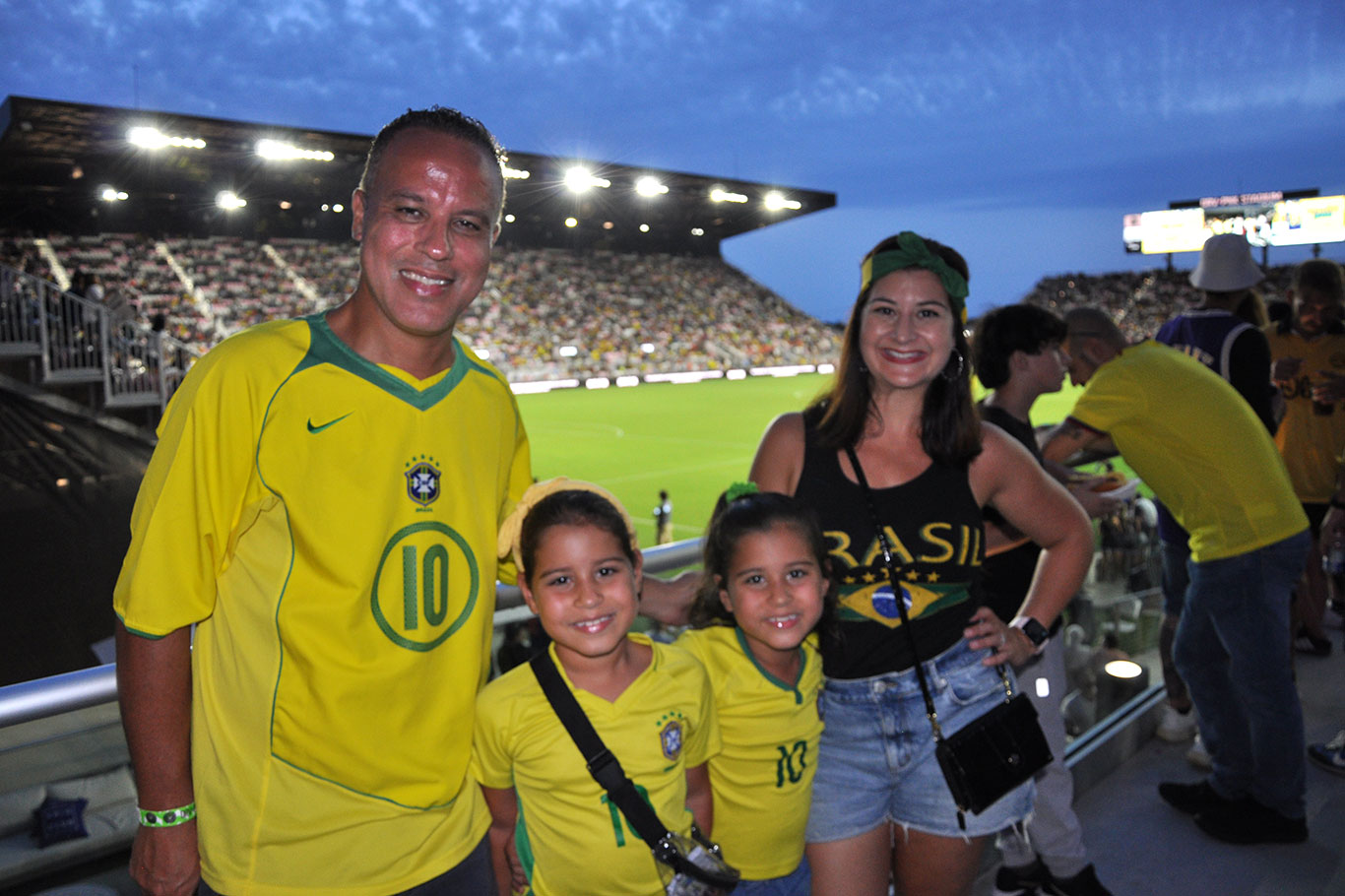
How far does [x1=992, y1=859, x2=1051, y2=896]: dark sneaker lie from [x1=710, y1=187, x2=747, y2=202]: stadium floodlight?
3878 centimetres

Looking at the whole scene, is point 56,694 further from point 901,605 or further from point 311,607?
point 901,605

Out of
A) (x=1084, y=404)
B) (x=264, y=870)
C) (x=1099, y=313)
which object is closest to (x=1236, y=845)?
(x=1084, y=404)

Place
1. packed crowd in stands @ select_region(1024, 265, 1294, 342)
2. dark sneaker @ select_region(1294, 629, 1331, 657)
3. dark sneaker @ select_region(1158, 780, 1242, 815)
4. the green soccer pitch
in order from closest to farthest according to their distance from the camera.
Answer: dark sneaker @ select_region(1158, 780, 1242, 815)
dark sneaker @ select_region(1294, 629, 1331, 657)
the green soccer pitch
packed crowd in stands @ select_region(1024, 265, 1294, 342)

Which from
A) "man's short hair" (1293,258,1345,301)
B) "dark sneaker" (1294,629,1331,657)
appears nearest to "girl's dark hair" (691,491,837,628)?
"man's short hair" (1293,258,1345,301)

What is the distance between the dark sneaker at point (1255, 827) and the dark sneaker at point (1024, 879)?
0.99 meters

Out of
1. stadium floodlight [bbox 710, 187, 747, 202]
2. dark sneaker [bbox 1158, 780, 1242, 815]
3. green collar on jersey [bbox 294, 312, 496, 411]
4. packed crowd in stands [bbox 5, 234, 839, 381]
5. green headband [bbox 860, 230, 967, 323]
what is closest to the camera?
green collar on jersey [bbox 294, 312, 496, 411]

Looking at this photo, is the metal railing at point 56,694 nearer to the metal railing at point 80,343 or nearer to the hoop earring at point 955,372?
the hoop earring at point 955,372

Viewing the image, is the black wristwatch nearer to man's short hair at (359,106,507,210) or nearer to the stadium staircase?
man's short hair at (359,106,507,210)

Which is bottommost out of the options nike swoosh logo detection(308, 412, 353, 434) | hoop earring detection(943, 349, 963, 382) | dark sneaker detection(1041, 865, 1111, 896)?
dark sneaker detection(1041, 865, 1111, 896)

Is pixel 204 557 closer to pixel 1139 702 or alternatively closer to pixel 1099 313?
pixel 1099 313

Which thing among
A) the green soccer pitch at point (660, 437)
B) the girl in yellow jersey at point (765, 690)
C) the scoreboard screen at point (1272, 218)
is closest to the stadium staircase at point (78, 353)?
the green soccer pitch at point (660, 437)

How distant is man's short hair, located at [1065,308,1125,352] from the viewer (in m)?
3.44

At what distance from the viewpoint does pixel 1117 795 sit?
3.87 m

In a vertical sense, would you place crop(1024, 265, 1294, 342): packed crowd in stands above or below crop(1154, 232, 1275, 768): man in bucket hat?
above
